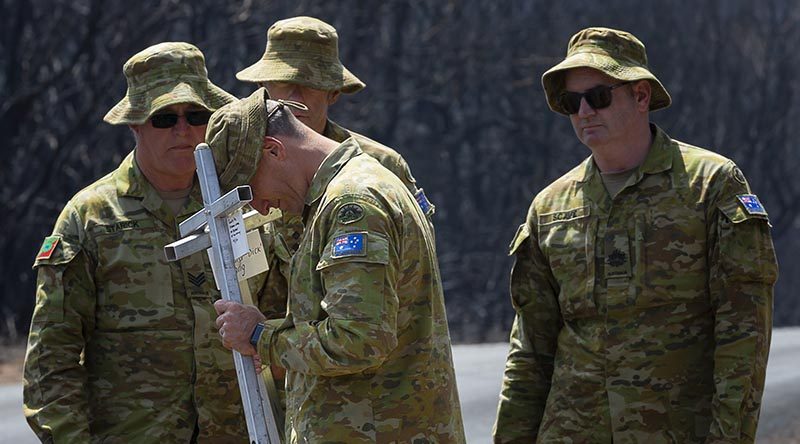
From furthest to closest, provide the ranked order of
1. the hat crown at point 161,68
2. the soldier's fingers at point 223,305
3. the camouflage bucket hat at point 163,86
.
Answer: the hat crown at point 161,68
the camouflage bucket hat at point 163,86
the soldier's fingers at point 223,305

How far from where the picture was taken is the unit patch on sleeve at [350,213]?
3430 millimetres

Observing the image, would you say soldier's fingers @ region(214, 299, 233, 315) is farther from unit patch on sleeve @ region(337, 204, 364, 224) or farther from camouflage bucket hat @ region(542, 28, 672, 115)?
camouflage bucket hat @ region(542, 28, 672, 115)

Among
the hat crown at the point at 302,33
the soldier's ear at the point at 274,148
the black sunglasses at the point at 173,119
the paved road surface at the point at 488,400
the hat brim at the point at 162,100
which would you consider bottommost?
the paved road surface at the point at 488,400

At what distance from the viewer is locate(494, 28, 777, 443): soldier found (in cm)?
450

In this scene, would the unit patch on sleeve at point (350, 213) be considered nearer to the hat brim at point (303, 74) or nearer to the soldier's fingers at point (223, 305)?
the soldier's fingers at point (223, 305)

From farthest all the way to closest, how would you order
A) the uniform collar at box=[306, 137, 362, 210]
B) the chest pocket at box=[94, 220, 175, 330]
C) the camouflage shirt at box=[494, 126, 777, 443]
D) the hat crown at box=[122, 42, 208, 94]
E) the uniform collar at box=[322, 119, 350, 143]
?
1. the uniform collar at box=[322, 119, 350, 143]
2. the hat crown at box=[122, 42, 208, 94]
3. the chest pocket at box=[94, 220, 175, 330]
4. the camouflage shirt at box=[494, 126, 777, 443]
5. the uniform collar at box=[306, 137, 362, 210]

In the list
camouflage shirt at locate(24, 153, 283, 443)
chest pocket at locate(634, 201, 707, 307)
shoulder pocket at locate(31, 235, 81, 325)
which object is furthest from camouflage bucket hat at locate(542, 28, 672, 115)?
shoulder pocket at locate(31, 235, 81, 325)

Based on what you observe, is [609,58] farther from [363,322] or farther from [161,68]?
[363,322]

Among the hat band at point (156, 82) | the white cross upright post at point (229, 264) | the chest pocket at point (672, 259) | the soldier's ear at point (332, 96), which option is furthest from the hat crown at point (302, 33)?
the white cross upright post at point (229, 264)

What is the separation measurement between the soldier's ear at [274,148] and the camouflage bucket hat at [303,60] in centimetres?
213

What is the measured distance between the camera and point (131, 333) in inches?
186

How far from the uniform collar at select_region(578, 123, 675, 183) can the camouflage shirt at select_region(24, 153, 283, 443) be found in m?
1.37

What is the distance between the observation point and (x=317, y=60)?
233 inches

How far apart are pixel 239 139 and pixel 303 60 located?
2.36 meters
